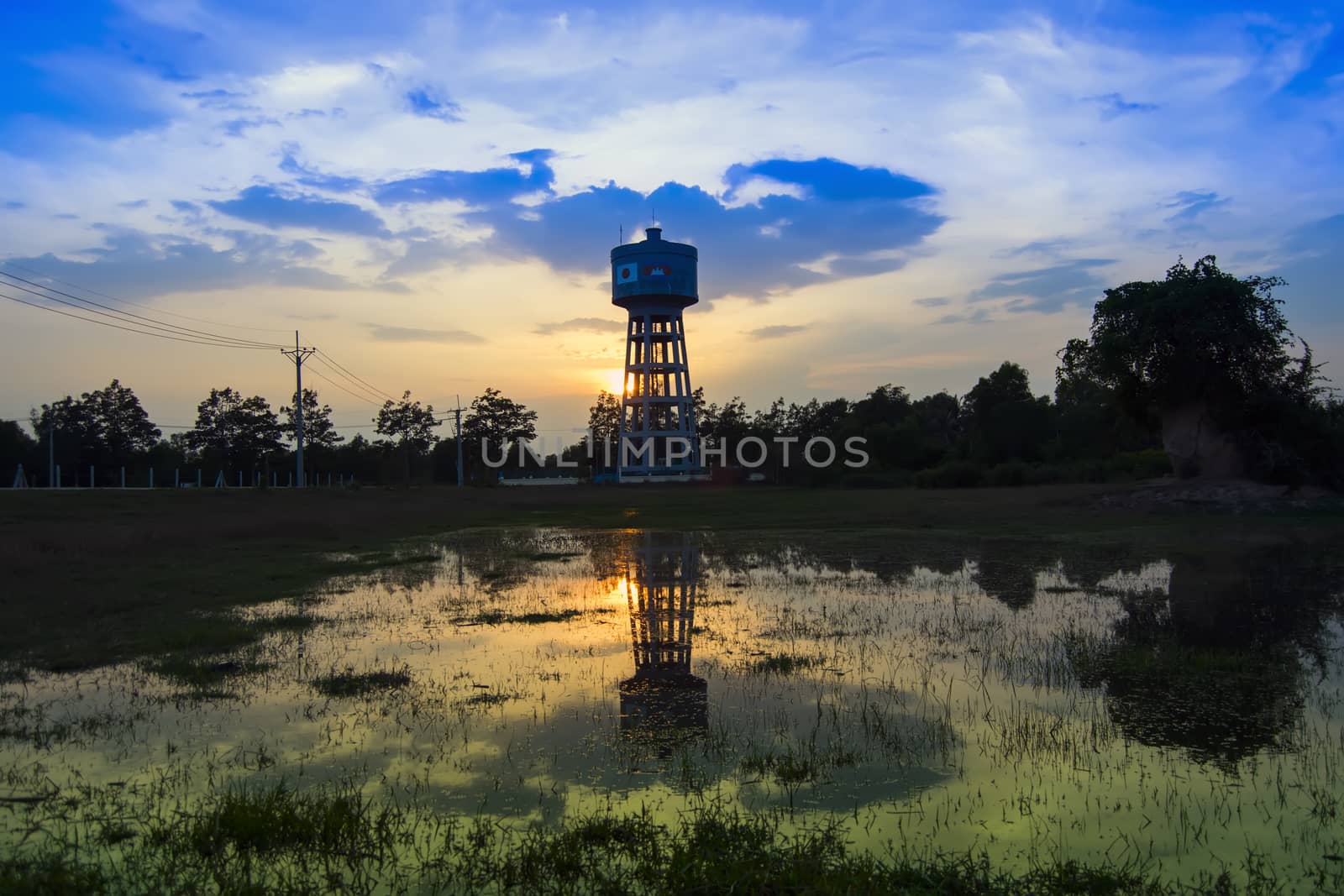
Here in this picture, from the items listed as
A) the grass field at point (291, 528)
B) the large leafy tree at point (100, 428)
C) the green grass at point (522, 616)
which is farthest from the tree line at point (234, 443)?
the green grass at point (522, 616)

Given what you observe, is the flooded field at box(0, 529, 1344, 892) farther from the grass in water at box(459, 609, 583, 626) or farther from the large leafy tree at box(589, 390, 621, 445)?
the large leafy tree at box(589, 390, 621, 445)

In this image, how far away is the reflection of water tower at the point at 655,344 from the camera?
68375 mm

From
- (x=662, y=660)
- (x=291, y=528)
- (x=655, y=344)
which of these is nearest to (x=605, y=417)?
(x=655, y=344)

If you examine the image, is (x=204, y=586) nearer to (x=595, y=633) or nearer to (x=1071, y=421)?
(x=595, y=633)

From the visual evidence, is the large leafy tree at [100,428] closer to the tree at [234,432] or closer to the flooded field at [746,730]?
the tree at [234,432]

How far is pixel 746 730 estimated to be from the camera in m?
8.29

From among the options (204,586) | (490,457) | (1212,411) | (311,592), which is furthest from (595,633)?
(490,457)

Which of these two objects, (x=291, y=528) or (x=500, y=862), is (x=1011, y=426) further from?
(x=500, y=862)

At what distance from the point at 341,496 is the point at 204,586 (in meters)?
34.9

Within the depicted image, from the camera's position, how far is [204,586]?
58.3 ft

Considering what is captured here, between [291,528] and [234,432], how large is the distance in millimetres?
66965

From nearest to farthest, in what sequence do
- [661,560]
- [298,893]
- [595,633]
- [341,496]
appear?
[298,893] < [595,633] < [661,560] < [341,496]

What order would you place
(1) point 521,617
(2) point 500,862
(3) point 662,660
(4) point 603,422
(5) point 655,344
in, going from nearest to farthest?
1. (2) point 500,862
2. (3) point 662,660
3. (1) point 521,617
4. (5) point 655,344
5. (4) point 603,422

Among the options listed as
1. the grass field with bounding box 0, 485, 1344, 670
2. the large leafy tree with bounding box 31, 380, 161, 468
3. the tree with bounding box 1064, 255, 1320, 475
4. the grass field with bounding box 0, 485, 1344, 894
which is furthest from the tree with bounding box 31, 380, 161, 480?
the tree with bounding box 1064, 255, 1320, 475
